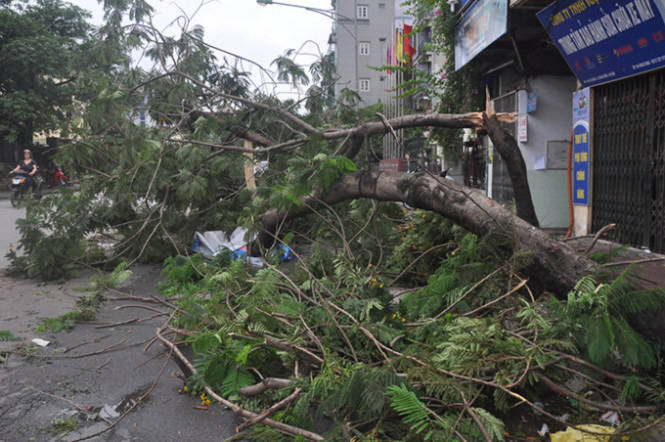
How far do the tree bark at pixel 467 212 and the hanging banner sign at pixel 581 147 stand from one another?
167 inches

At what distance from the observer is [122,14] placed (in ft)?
21.1

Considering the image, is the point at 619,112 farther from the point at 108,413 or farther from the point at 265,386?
the point at 108,413

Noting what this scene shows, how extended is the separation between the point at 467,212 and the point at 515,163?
2.74ft

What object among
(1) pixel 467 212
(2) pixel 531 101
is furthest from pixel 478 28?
(1) pixel 467 212

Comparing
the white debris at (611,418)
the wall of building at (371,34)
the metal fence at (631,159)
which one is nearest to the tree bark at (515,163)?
the white debris at (611,418)

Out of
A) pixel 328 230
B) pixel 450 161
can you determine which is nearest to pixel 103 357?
pixel 328 230

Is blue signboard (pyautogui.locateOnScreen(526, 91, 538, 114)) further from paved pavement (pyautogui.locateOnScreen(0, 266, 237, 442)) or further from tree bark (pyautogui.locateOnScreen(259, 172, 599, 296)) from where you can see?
paved pavement (pyautogui.locateOnScreen(0, 266, 237, 442))

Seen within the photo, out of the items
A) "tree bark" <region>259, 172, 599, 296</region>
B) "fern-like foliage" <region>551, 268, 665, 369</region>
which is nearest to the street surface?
"tree bark" <region>259, 172, 599, 296</region>

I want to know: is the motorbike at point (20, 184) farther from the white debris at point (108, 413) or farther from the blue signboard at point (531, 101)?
the white debris at point (108, 413)

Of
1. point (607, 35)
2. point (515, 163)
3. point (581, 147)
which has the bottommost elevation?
point (515, 163)

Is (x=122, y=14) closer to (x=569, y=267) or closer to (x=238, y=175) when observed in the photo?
(x=238, y=175)

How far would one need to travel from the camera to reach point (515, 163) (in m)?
4.19

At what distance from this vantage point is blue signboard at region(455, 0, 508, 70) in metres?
7.74

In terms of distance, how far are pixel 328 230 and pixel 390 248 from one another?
2.06 feet
